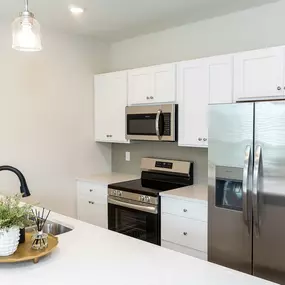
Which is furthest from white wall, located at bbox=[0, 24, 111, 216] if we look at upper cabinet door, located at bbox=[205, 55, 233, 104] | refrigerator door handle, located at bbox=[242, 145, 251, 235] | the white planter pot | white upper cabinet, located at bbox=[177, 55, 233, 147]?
refrigerator door handle, located at bbox=[242, 145, 251, 235]

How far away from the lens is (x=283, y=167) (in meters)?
2.37

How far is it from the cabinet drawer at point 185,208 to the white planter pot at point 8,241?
1.75 m

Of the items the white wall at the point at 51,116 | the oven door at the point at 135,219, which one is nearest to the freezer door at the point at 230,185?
the oven door at the point at 135,219

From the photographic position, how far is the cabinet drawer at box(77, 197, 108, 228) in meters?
3.91

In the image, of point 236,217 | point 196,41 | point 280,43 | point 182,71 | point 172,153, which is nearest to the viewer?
point 236,217

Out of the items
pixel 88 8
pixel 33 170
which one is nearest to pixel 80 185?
pixel 33 170

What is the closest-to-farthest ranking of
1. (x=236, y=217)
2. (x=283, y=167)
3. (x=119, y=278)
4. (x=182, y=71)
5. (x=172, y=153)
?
(x=119, y=278), (x=283, y=167), (x=236, y=217), (x=182, y=71), (x=172, y=153)

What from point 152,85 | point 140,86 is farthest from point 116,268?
point 140,86

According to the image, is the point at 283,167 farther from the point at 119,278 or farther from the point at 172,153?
A: the point at 172,153

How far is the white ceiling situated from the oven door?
185 cm

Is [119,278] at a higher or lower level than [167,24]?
lower

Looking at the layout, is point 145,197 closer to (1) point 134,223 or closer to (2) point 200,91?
(1) point 134,223

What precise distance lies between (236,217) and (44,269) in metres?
1.55

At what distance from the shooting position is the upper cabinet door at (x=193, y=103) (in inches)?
129
